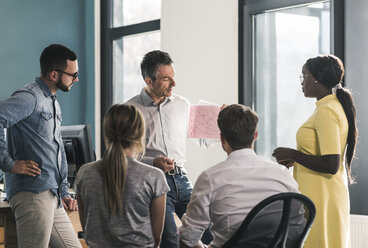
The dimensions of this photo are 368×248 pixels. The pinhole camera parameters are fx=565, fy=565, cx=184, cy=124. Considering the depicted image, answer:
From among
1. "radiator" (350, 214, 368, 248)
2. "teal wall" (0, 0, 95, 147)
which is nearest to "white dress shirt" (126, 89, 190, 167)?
"radiator" (350, 214, 368, 248)

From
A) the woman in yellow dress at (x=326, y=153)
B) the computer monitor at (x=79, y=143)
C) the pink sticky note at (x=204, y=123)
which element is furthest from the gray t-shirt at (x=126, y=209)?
the computer monitor at (x=79, y=143)

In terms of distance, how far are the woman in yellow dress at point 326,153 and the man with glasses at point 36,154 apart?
1.09 metres

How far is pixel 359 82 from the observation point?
3705mm

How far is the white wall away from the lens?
15.0 ft

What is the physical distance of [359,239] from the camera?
11.7 ft

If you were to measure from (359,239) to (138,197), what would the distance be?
207 cm

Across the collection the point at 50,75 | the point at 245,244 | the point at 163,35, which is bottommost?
the point at 245,244

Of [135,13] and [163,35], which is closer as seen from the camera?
[163,35]

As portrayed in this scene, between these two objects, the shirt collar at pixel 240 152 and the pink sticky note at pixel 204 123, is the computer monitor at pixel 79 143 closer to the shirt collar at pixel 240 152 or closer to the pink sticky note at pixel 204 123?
the pink sticky note at pixel 204 123

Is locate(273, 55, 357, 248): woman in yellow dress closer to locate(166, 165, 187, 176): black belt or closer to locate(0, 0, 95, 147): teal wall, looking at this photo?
locate(166, 165, 187, 176): black belt

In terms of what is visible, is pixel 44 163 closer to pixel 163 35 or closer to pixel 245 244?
pixel 245 244

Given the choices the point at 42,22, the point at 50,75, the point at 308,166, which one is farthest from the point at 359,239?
the point at 42,22

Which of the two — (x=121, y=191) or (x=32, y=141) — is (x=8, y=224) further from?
(x=121, y=191)

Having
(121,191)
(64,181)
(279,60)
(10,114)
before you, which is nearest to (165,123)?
(64,181)
